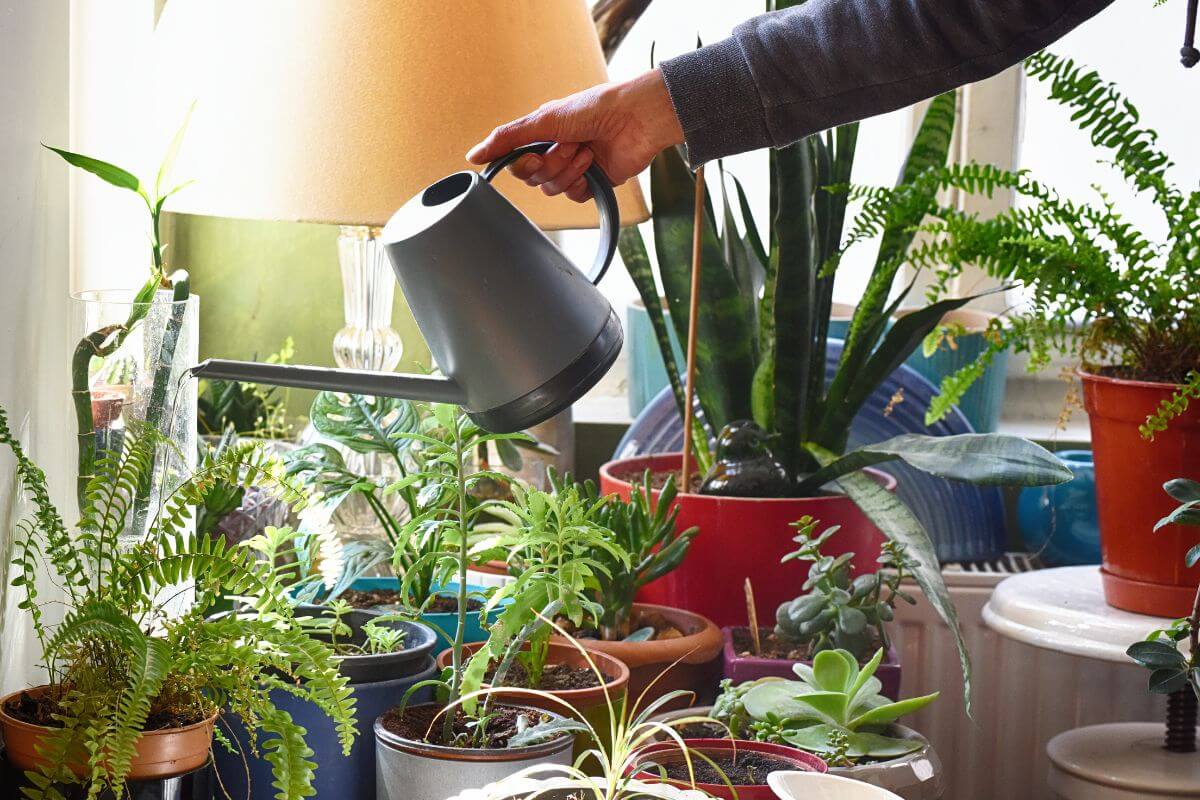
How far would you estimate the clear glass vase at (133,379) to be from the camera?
0.86 metres

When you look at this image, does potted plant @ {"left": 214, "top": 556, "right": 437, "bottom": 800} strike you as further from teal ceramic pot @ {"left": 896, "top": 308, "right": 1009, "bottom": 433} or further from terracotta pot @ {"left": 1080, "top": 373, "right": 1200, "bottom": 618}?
teal ceramic pot @ {"left": 896, "top": 308, "right": 1009, "bottom": 433}

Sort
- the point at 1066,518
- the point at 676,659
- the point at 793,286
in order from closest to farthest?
the point at 676,659, the point at 793,286, the point at 1066,518

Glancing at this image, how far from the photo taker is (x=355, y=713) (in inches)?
34.5

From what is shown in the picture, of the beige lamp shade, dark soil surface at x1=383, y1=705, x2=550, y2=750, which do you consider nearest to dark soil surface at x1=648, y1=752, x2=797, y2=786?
dark soil surface at x1=383, y1=705, x2=550, y2=750

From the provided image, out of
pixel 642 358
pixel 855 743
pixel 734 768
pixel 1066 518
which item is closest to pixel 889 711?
pixel 855 743

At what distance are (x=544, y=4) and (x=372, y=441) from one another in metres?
0.38

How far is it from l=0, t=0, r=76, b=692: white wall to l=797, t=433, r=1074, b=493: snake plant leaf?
70 centimetres

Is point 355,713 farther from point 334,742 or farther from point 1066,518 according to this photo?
point 1066,518

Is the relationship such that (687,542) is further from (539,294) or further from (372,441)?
(539,294)

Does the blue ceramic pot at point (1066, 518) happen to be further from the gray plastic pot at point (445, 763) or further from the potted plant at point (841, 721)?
the gray plastic pot at point (445, 763)

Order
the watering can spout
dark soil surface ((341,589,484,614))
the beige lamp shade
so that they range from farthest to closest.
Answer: dark soil surface ((341,589,484,614)) < the beige lamp shade < the watering can spout

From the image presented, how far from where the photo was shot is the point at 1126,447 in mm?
1136

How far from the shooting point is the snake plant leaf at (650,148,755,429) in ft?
4.42

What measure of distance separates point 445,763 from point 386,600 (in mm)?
326
